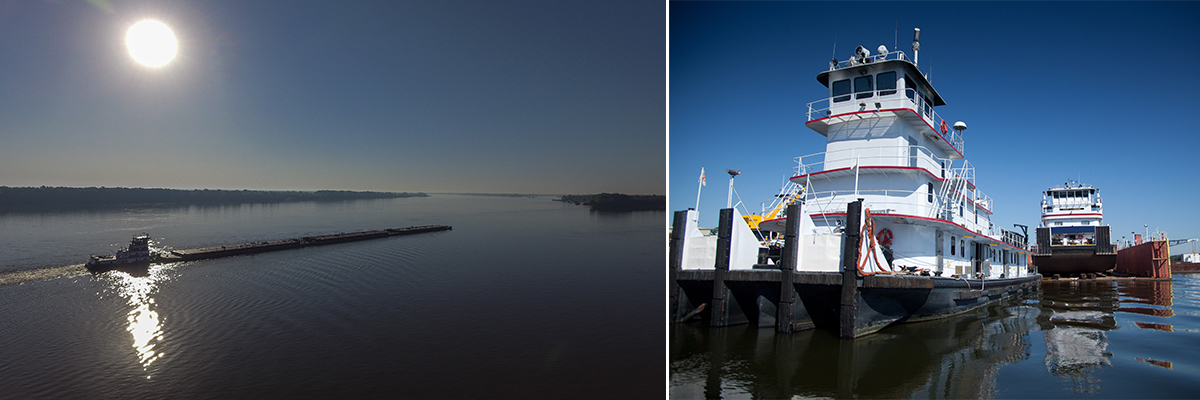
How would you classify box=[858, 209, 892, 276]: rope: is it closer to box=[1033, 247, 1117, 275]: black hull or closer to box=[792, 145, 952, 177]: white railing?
box=[792, 145, 952, 177]: white railing

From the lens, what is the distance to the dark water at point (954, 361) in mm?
5496

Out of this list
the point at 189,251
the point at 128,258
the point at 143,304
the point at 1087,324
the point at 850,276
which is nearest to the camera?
the point at 850,276

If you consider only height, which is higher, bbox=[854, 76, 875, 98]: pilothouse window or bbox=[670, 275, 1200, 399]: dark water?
bbox=[854, 76, 875, 98]: pilothouse window

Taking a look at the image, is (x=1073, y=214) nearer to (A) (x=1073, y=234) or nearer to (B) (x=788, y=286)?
(A) (x=1073, y=234)

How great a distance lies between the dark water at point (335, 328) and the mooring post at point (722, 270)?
4.29 feet

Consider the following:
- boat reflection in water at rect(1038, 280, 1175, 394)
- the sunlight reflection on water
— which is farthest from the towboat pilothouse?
the sunlight reflection on water

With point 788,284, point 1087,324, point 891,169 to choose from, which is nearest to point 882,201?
point 891,169

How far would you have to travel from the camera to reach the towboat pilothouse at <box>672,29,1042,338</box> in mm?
8055

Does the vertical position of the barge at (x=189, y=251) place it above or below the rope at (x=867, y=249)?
below

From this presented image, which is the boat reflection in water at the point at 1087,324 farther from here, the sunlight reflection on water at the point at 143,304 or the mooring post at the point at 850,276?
the sunlight reflection on water at the point at 143,304

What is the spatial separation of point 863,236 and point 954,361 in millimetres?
2083

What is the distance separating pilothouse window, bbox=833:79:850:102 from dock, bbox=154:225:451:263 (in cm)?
2427

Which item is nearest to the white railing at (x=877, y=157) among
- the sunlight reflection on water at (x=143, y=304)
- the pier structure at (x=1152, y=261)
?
the sunlight reflection on water at (x=143, y=304)

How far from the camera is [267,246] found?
25.4 m
